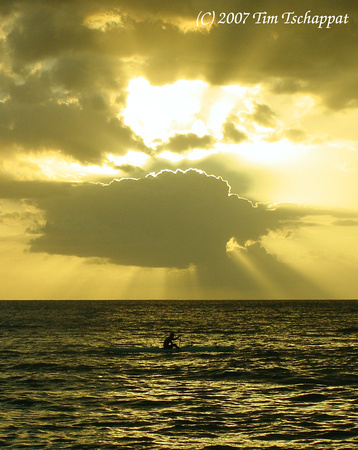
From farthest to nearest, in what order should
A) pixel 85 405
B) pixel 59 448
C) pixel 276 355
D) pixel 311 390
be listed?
pixel 276 355 < pixel 311 390 < pixel 85 405 < pixel 59 448

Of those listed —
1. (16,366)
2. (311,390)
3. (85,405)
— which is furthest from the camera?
(16,366)

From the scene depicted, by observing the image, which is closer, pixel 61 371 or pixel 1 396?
pixel 1 396

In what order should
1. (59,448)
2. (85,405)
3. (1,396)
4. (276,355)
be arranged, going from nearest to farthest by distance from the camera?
(59,448) < (85,405) < (1,396) < (276,355)

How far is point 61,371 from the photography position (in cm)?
4194

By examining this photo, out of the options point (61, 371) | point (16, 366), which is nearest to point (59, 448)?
point (61, 371)

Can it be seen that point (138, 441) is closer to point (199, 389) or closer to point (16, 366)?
point (199, 389)

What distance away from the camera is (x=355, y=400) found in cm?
3098

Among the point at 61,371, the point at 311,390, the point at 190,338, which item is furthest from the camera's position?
the point at 190,338

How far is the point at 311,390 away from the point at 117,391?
493 inches

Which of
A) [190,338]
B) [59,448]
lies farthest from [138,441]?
[190,338]

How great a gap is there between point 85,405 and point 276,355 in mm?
29169

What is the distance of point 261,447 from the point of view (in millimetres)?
21828

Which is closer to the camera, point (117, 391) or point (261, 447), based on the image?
point (261, 447)

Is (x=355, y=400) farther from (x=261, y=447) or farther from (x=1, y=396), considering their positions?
(x=1, y=396)
